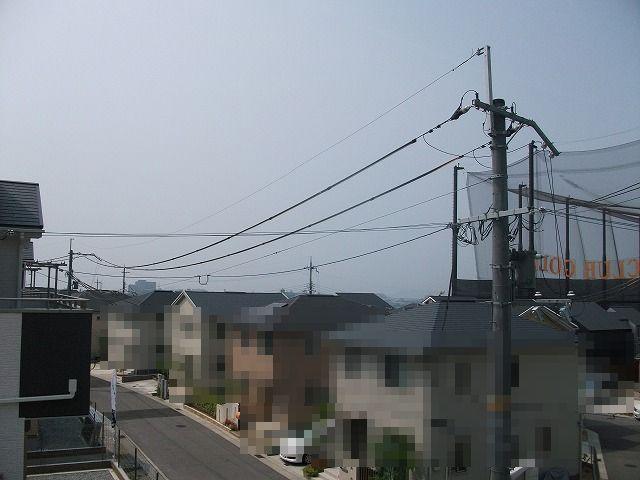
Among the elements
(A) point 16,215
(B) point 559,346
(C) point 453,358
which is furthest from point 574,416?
(A) point 16,215

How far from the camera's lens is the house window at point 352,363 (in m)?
11.4

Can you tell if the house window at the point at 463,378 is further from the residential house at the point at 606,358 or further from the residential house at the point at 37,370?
the residential house at the point at 37,370

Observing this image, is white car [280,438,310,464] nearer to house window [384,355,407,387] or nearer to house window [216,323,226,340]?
house window [384,355,407,387]

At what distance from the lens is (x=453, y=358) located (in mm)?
10031

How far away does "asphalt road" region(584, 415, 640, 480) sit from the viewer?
13310mm

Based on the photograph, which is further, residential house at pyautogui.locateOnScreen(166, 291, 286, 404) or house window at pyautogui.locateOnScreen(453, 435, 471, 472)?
residential house at pyautogui.locateOnScreen(166, 291, 286, 404)

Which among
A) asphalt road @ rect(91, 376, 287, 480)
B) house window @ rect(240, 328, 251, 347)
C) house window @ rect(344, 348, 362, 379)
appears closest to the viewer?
house window @ rect(344, 348, 362, 379)

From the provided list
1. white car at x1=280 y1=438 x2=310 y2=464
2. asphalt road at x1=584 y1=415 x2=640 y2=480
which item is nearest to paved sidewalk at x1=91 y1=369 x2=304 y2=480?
white car at x1=280 y1=438 x2=310 y2=464

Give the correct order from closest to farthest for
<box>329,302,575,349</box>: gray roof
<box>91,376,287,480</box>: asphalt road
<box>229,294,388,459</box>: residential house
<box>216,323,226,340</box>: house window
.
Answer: <box>329,302,575,349</box>: gray roof → <box>229,294,388,459</box>: residential house → <box>91,376,287,480</box>: asphalt road → <box>216,323,226,340</box>: house window

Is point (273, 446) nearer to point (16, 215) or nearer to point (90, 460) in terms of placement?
point (90, 460)

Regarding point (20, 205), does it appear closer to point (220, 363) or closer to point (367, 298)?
point (220, 363)

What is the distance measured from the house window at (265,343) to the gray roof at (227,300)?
680cm

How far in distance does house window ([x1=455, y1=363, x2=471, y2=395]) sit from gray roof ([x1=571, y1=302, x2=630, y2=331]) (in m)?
13.5

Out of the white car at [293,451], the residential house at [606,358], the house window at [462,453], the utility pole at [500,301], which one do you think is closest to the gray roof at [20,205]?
the utility pole at [500,301]
